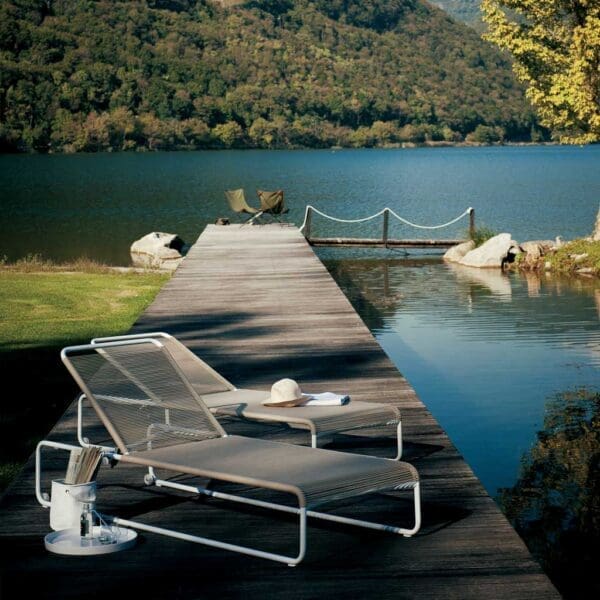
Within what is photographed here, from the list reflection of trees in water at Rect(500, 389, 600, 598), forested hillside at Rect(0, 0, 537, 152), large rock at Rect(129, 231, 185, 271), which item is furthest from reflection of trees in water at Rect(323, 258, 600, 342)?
forested hillside at Rect(0, 0, 537, 152)

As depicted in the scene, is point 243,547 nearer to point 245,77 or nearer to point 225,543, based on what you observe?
point 225,543

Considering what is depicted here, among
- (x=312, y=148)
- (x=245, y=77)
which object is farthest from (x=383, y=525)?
(x=312, y=148)

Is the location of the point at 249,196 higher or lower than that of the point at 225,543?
lower

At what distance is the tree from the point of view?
1964 centimetres

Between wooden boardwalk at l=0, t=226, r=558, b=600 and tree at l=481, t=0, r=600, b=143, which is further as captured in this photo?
tree at l=481, t=0, r=600, b=143

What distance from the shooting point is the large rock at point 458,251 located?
21.7m

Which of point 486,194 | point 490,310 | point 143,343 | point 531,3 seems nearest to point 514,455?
point 143,343

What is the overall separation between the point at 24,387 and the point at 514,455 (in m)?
3.87

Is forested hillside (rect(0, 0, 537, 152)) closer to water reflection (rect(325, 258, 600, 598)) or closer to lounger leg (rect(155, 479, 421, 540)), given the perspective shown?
water reflection (rect(325, 258, 600, 598))

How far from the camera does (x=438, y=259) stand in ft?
72.8

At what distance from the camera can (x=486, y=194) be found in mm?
51094

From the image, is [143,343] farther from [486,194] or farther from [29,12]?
[29,12]

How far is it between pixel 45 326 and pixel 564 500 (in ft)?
21.7

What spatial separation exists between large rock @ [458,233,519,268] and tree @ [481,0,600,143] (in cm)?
224
